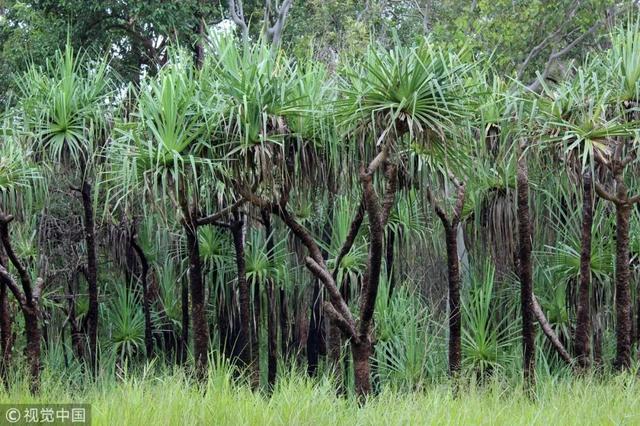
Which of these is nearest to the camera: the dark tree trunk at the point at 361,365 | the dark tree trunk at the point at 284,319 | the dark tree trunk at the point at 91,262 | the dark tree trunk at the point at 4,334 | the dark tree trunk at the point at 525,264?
the dark tree trunk at the point at 361,365

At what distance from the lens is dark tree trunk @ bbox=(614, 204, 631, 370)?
23.9ft

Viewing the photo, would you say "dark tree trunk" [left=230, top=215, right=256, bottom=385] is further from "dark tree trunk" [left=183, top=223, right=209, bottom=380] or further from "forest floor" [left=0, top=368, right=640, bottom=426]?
"forest floor" [left=0, top=368, right=640, bottom=426]

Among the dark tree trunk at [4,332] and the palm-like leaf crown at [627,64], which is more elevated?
the palm-like leaf crown at [627,64]

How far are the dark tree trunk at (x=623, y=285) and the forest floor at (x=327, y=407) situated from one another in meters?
Answer: 1.17

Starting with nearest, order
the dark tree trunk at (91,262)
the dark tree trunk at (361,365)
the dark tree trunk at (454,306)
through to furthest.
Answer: the dark tree trunk at (361,365)
the dark tree trunk at (454,306)
the dark tree trunk at (91,262)

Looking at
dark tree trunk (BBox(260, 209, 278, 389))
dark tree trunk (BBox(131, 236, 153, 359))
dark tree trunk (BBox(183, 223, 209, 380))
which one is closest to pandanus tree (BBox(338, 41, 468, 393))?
dark tree trunk (BBox(183, 223, 209, 380))

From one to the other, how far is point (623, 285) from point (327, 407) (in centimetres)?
327

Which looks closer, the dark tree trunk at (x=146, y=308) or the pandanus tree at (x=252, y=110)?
the pandanus tree at (x=252, y=110)

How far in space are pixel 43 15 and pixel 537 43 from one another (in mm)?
7362

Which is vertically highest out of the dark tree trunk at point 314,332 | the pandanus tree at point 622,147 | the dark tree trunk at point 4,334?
the pandanus tree at point 622,147

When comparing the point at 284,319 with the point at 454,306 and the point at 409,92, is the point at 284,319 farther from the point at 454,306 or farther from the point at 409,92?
the point at 409,92

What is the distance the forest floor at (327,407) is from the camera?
5078mm

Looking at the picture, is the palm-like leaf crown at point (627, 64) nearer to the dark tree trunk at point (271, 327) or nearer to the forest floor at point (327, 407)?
the forest floor at point (327, 407)

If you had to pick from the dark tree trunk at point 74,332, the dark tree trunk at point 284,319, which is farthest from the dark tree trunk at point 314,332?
the dark tree trunk at point 74,332
